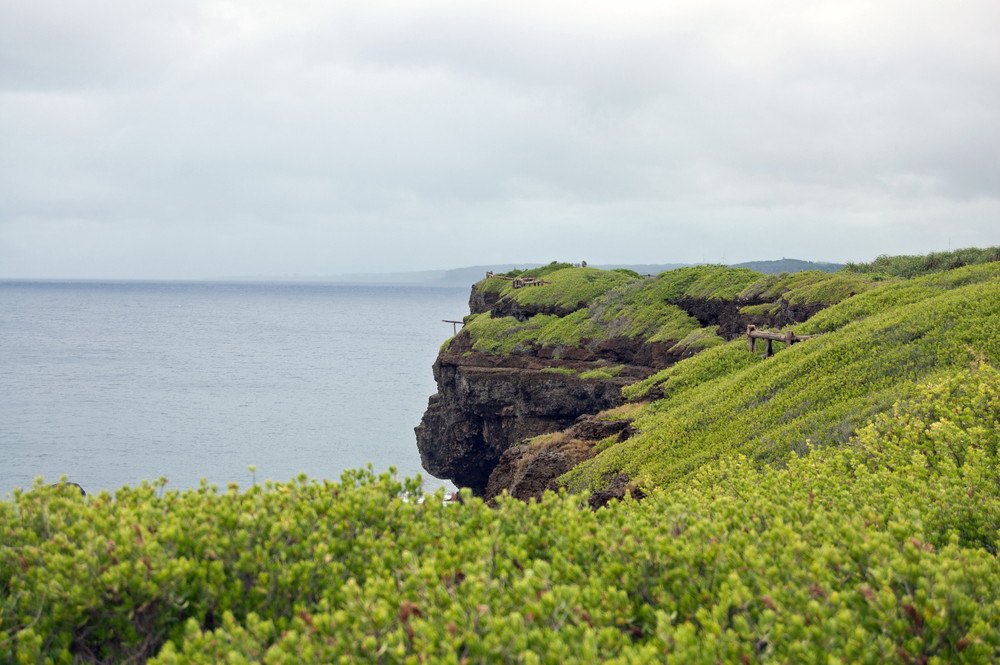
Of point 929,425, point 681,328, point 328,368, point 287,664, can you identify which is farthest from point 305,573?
point 328,368

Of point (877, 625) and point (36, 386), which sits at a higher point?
point (877, 625)

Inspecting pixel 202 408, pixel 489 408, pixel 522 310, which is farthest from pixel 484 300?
pixel 202 408

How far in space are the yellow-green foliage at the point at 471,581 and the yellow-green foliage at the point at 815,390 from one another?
8190 mm

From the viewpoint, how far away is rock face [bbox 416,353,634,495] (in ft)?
117

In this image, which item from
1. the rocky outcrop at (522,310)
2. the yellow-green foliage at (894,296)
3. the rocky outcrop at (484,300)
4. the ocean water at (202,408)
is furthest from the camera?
the ocean water at (202,408)

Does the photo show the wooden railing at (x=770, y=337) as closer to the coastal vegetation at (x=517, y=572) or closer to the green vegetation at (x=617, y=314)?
the green vegetation at (x=617, y=314)

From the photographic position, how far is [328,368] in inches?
4299

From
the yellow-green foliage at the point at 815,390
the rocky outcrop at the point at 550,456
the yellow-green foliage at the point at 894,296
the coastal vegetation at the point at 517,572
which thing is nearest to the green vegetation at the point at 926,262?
the yellow-green foliage at the point at 894,296

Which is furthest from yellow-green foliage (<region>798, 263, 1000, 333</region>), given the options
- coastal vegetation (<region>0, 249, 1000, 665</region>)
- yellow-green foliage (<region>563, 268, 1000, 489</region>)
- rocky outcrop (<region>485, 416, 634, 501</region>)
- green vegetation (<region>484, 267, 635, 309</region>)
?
green vegetation (<region>484, 267, 635, 309</region>)

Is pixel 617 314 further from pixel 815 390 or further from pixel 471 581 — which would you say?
pixel 471 581

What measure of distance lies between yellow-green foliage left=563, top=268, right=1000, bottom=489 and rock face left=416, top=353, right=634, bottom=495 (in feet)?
36.4

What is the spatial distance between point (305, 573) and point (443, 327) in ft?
614

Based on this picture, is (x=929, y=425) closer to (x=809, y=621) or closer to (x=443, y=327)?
(x=809, y=621)

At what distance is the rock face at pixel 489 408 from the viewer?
35.7m
